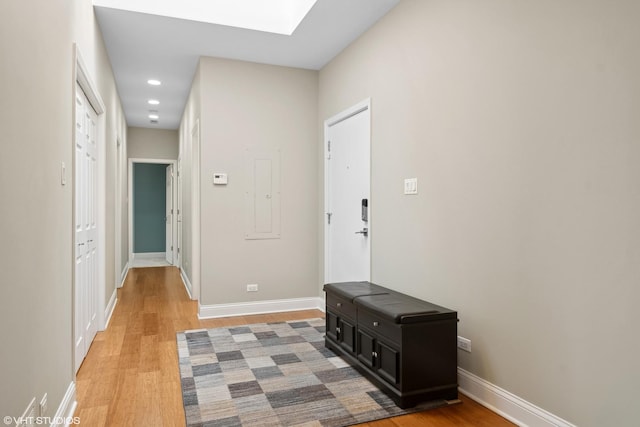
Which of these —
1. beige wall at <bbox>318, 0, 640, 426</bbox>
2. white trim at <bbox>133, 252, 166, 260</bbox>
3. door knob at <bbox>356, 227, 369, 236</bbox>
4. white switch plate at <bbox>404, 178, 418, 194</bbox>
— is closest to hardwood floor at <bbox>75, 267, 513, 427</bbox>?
beige wall at <bbox>318, 0, 640, 426</bbox>

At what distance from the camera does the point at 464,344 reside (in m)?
2.71

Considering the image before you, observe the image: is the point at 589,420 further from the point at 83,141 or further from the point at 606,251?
the point at 83,141

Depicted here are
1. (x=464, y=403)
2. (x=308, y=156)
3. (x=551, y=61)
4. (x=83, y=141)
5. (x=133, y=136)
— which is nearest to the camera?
(x=551, y=61)

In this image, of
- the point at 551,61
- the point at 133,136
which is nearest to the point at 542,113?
the point at 551,61

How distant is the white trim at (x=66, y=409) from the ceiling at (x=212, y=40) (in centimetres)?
292

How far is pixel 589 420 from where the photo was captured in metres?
1.94

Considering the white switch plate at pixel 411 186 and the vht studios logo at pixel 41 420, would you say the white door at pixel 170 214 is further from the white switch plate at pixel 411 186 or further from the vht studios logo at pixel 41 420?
the vht studios logo at pixel 41 420

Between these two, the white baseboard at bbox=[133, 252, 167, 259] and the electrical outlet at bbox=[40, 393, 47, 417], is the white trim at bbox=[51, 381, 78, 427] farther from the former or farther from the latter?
the white baseboard at bbox=[133, 252, 167, 259]

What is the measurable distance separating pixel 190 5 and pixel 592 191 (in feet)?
11.3

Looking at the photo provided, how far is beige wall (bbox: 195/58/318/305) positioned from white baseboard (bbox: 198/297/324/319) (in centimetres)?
6

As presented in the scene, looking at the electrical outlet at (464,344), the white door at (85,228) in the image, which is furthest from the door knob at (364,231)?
the white door at (85,228)

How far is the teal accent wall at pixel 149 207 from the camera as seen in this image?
10508mm

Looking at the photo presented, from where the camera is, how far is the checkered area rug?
2.38m

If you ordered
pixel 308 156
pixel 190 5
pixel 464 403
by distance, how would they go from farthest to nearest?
pixel 308 156, pixel 190 5, pixel 464 403
